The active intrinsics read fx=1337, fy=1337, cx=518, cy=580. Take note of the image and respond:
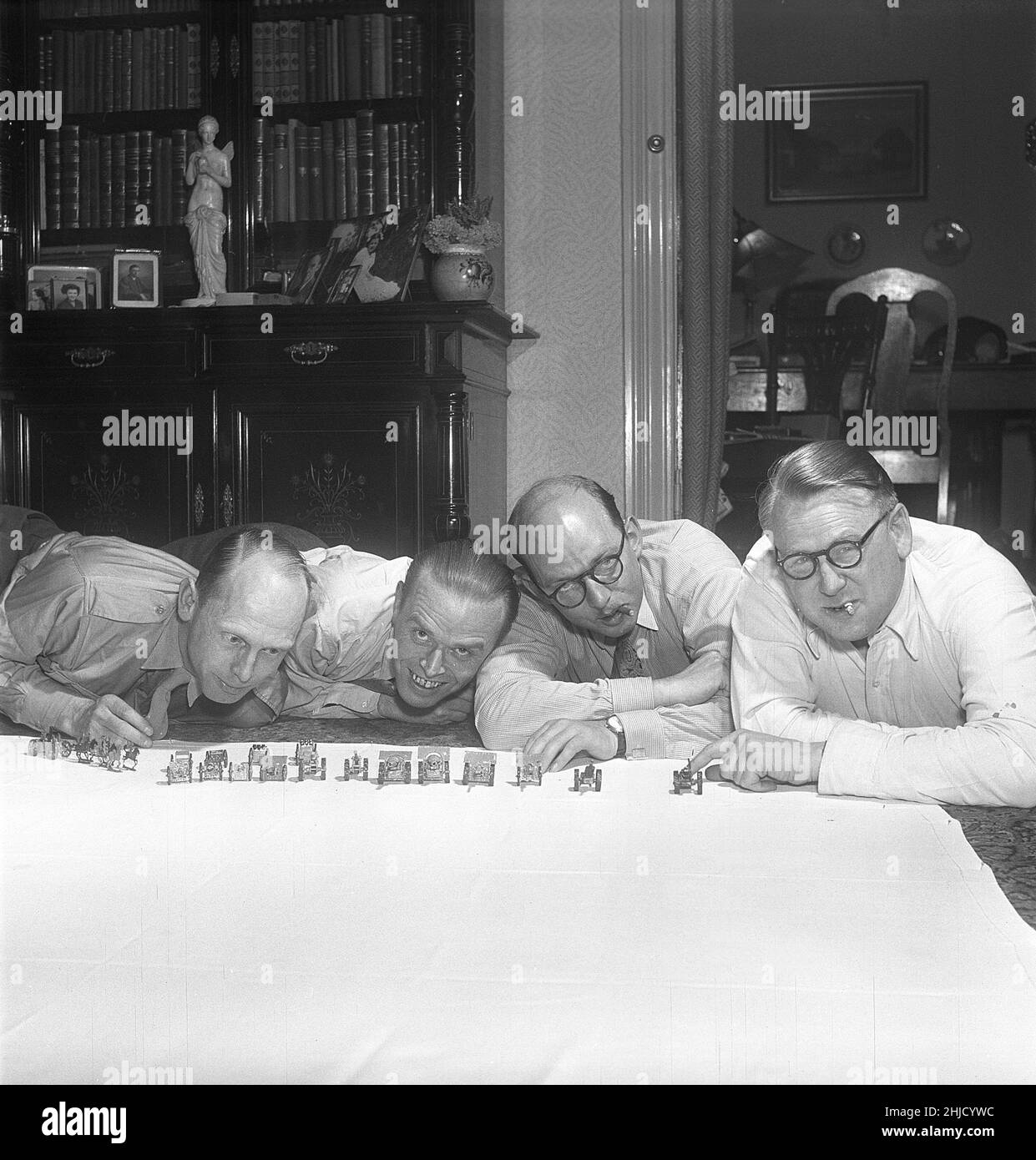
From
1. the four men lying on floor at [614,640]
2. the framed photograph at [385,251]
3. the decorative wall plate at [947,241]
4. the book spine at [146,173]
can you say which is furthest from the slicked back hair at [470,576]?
the decorative wall plate at [947,241]

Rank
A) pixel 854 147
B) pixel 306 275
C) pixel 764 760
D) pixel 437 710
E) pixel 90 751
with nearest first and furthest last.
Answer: pixel 764 760 < pixel 90 751 < pixel 437 710 < pixel 306 275 < pixel 854 147

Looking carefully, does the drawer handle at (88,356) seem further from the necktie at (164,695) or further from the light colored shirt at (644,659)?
the light colored shirt at (644,659)

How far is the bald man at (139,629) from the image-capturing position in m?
2.63

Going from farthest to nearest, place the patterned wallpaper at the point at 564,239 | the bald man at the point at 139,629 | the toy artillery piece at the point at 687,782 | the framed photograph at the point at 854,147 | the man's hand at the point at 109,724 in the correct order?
the framed photograph at the point at 854,147
the patterned wallpaper at the point at 564,239
the bald man at the point at 139,629
the man's hand at the point at 109,724
the toy artillery piece at the point at 687,782

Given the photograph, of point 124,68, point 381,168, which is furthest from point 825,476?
point 124,68

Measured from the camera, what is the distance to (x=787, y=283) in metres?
7.61

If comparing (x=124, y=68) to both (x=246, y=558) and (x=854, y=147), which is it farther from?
(x=854, y=147)

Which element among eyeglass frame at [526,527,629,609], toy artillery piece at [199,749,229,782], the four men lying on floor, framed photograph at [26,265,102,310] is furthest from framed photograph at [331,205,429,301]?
toy artillery piece at [199,749,229,782]

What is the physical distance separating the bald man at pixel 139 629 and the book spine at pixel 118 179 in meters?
1.91

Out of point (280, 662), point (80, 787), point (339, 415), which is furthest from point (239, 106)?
point (80, 787)

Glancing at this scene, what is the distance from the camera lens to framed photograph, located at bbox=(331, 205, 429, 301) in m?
3.88

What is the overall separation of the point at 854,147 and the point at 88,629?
6.35 m

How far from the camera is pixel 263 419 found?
3922 mm

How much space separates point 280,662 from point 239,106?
2211 mm
